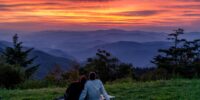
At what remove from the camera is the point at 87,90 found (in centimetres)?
1391

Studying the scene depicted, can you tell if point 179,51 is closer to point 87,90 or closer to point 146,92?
point 146,92

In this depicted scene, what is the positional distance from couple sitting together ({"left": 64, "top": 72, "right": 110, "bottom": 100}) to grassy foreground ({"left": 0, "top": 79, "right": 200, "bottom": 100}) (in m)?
4.60

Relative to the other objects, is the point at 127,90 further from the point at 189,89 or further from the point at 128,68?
the point at 128,68

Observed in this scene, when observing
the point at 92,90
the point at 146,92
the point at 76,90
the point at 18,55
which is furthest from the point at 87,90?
the point at 18,55

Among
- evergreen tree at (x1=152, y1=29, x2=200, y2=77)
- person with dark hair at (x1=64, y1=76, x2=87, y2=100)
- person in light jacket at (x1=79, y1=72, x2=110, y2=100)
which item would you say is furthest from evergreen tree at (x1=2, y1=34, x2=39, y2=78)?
person in light jacket at (x1=79, y1=72, x2=110, y2=100)

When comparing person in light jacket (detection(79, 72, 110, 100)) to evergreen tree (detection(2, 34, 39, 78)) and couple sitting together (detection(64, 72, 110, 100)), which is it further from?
evergreen tree (detection(2, 34, 39, 78))

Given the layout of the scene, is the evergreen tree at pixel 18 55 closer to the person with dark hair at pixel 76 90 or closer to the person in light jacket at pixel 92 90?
the person with dark hair at pixel 76 90

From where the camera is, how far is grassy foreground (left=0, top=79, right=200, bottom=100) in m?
18.5

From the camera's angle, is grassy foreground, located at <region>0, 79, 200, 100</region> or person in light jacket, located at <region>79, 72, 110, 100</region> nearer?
person in light jacket, located at <region>79, 72, 110, 100</region>

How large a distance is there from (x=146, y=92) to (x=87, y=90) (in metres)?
6.52

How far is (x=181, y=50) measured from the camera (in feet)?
308

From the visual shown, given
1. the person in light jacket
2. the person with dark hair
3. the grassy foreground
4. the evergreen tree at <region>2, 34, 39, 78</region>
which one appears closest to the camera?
the person in light jacket

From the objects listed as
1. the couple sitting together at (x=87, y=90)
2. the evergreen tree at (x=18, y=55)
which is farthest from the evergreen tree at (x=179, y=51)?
the couple sitting together at (x=87, y=90)

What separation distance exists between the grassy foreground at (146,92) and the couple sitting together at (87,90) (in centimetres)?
460
